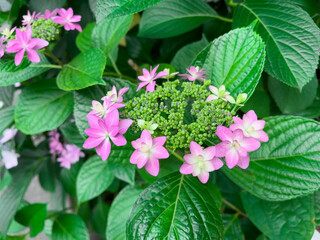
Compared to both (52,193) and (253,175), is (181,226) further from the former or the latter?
(52,193)

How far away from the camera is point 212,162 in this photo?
442 mm

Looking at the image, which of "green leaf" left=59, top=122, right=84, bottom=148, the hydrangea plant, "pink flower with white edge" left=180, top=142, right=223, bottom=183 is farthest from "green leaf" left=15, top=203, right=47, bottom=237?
"pink flower with white edge" left=180, top=142, right=223, bottom=183

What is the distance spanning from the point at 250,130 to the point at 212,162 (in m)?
0.07

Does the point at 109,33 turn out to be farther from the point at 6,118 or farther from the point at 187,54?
the point at 6,118

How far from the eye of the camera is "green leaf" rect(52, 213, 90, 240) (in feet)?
3.21

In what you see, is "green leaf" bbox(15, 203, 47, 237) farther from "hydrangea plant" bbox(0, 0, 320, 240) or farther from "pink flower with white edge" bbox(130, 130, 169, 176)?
Result: "pink flower with white edge" bbox(130, 130, 169, 176)

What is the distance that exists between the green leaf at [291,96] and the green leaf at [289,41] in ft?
0.58

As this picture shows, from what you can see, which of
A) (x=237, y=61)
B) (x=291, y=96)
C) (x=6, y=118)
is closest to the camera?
(x=237, y=61)

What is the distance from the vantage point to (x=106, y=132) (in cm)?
45

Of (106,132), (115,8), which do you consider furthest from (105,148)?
(115,8)

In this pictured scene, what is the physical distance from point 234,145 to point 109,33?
0.48 meters

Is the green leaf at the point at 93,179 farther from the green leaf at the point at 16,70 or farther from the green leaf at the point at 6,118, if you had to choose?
the green leaf at the point at 16,70

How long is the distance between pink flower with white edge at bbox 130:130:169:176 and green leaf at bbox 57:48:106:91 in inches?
7.5

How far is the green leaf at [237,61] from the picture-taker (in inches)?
19.5
